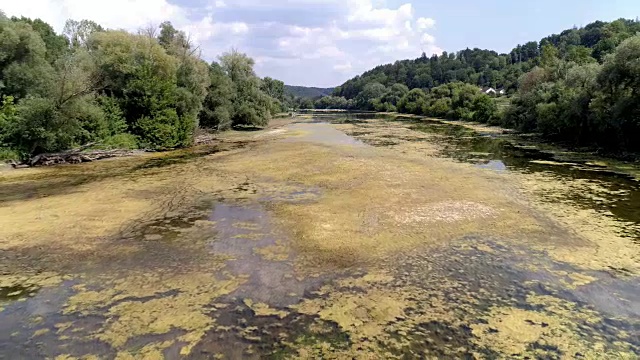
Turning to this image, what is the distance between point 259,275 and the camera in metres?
9.70

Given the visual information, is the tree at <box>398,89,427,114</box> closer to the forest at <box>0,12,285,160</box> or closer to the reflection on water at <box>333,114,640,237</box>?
the reflection on water at <box>333,114,640,237</box>

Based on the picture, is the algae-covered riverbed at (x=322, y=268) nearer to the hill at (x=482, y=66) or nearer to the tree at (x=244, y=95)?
the tree at (x=244, y=95)

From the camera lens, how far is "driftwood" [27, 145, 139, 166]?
25453 millimetres

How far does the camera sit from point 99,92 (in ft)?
112

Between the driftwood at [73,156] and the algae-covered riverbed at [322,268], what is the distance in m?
5.64

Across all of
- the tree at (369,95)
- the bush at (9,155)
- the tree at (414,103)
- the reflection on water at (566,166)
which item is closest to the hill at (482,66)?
the tree at (369,95)

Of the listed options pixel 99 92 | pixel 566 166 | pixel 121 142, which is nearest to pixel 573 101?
pixel 566 166

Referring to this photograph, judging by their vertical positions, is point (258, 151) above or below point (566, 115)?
below

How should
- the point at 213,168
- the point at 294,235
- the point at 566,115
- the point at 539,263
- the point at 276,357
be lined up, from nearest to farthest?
the point at 276,357
the point at 539,263
the point at 294,235
the point at 213,168
the point at 566,115

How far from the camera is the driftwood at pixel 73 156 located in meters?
25.5

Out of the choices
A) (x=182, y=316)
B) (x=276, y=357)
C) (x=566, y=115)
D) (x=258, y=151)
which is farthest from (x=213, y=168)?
(x=566, y=115)

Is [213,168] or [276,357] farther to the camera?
[213,168]

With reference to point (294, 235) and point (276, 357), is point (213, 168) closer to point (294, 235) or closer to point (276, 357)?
point (294, 235)

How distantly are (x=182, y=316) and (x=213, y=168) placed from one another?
57.4 ft
